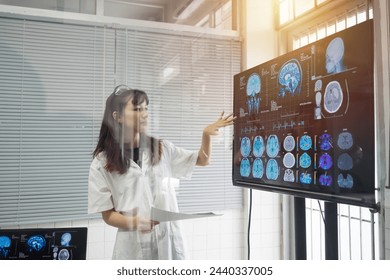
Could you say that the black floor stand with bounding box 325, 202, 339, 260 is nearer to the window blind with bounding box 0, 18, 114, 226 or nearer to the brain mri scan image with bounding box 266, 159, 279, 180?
the brain mri scan image with bounding box 266, 159, 279, 180

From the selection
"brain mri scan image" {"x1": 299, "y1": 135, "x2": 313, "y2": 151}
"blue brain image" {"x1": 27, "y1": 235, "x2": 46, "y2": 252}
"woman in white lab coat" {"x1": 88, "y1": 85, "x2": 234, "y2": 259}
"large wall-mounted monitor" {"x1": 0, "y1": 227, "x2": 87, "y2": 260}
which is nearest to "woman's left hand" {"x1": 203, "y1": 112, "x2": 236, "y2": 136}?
"woman in white lab coat" {"x1": 88, "y1": 85, "x2": 234, "y2": 259}

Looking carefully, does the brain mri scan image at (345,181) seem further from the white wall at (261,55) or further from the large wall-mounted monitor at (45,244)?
the large wall-mounted monitor at (45,244)

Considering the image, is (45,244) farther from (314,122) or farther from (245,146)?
(314,122)

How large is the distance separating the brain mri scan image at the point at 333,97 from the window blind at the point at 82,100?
0.61 m

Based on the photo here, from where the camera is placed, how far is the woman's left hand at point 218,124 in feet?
5.59

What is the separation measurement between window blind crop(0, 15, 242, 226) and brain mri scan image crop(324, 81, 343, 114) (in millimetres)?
613

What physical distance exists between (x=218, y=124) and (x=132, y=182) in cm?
56

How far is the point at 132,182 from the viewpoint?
58.2 inches

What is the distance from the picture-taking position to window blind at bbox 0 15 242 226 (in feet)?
5.08

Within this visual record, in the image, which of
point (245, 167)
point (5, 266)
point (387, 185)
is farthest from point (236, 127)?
point (5, 266)

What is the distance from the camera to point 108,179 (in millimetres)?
1451

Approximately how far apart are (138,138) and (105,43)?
52 centimetres

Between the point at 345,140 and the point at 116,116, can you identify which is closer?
the point at 345,140

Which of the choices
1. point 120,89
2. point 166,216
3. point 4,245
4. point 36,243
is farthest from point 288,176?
point 4,245
